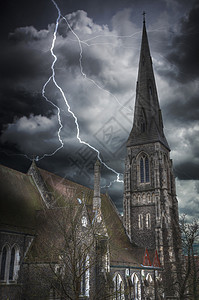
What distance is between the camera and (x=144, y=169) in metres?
42.5

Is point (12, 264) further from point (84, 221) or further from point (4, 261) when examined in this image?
point (84, 221)

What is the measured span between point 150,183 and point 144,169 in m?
2.30

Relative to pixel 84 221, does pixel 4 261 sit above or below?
below

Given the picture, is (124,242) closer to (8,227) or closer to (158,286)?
(158,286)

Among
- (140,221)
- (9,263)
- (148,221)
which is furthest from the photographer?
(140,221)

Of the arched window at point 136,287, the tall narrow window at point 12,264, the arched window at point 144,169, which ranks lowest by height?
the arched window at point 136,287

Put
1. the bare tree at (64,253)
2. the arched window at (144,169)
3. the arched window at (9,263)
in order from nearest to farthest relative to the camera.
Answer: the bare tree at (64,253) → the arched window at (9,263) → the arched window at (144,169)

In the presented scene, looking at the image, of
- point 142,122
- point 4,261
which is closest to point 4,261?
point 4,261

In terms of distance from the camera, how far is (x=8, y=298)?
20.2 meters

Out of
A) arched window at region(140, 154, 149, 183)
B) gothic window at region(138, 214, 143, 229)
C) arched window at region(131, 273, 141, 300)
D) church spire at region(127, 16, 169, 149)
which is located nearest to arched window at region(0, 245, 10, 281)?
arched window at region(131, 273, 141, 300)

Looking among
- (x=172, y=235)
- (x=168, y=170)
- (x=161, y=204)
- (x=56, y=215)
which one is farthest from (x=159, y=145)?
(x=56, y=215)

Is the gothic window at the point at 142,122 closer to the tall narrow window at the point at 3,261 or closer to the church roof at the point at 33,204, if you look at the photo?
the church roof at the point at 33,204

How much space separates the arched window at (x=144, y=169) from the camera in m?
42.1

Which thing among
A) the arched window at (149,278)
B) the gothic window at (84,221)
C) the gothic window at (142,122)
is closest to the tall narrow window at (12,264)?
the gothic window at (84,221)
